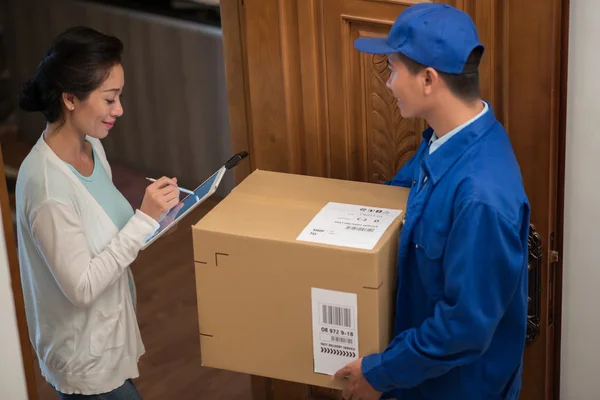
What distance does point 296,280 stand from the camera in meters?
2.11

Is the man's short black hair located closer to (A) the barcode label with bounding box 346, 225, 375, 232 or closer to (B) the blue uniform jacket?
(B) the blue uniform jacket

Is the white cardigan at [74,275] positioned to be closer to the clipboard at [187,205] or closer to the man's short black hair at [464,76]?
the clipboard at [187,205]

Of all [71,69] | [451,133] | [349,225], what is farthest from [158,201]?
[451,133]

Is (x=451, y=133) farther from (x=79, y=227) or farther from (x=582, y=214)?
(x=79, y=227)

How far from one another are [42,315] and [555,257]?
1.17m

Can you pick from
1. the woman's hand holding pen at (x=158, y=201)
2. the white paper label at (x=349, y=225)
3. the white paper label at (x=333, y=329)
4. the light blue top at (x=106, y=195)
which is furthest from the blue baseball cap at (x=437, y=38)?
the light blue top at (x=106, y=195)

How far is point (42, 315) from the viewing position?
2326mm

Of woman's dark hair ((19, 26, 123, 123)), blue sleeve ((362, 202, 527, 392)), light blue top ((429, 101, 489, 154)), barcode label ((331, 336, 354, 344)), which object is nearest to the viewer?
blue sleeve ((362, 202, 527, 392))

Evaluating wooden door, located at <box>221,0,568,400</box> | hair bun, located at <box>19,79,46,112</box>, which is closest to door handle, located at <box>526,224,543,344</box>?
wooden door, located at <box>221,0,568,400</box>

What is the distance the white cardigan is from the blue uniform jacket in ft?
1.94

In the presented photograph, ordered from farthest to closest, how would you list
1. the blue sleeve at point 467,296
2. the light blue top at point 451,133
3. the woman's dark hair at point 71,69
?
1. the woman's dark hair at point 71,69
2. the light blue top at point 451,133
3. the blue sleeve at point 467,296

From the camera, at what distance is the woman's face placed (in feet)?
7.45

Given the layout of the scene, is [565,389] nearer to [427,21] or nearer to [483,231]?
[483,231]

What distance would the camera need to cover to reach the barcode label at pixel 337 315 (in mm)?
2100
